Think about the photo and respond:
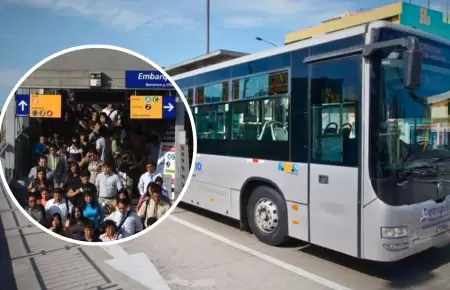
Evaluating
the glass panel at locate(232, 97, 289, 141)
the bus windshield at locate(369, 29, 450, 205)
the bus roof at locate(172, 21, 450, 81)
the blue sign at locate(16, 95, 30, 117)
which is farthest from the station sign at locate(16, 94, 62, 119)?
the glass panel at locate(232, 97, 289, 141)

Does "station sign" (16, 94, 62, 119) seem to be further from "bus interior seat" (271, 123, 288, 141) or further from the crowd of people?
"bus interior seat" (271, 123, 288, 141)

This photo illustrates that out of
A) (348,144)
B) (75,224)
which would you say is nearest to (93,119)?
(75,224)

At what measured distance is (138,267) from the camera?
529cm

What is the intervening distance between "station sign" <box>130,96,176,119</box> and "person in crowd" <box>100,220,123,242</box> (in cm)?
39

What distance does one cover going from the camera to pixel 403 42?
4297 mm

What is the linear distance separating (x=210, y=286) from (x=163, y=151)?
3432 mm

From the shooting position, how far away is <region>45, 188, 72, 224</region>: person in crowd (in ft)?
4.70

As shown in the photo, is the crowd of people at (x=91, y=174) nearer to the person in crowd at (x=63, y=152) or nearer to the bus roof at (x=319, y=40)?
the person in crowd at (x=63, y=152)

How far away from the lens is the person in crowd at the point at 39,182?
1403mm

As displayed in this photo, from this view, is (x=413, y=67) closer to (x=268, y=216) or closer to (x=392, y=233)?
(x=392, y=233)

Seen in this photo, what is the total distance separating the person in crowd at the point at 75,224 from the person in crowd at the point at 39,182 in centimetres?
12

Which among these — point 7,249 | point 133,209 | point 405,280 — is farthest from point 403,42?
point 7,249

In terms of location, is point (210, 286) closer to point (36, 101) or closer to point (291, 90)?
point (291, 90)

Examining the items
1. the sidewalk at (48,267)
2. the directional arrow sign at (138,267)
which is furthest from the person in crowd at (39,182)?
the directional arrow sign at (138,267)
